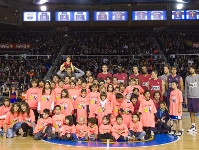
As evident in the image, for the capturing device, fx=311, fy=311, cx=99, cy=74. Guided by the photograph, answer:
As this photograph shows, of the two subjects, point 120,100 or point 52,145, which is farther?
point 120,100

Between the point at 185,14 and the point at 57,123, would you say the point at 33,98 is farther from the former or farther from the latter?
the point at 185,14

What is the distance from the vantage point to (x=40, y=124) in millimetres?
7055

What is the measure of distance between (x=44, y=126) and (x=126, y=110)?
6.27 feet

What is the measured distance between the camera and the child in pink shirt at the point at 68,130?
6.84m

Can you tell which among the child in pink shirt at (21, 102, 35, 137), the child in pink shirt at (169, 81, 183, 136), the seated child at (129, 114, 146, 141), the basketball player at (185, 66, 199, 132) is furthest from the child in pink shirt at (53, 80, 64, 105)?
the basketball player at (185, 66, 199, 132)

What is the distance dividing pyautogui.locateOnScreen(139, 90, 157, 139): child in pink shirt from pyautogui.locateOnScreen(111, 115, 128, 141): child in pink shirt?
522mm

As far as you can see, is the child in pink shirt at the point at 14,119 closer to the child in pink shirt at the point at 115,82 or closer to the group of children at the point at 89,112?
the group of children at the point at 89,112

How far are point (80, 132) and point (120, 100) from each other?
1216 mm

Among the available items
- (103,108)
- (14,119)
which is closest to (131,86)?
(103,108)

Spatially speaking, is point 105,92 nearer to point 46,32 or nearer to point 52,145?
point 52,145

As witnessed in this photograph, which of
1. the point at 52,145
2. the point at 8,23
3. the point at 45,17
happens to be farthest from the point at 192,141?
the point at 8,23

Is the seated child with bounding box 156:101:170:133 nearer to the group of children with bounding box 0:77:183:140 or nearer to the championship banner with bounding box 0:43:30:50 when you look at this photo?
the group of children with bounding box 0:77:183:140

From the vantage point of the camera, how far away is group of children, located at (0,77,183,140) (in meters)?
6.92

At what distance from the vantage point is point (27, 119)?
291 inches
